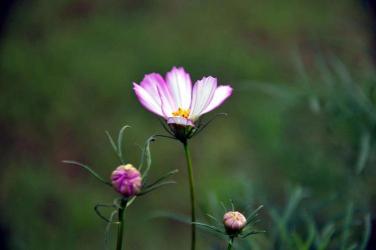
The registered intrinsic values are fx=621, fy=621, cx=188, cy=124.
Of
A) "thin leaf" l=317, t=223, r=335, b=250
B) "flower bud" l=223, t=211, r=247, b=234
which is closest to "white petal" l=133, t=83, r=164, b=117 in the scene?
"flower bud" l=223, t=211, r=247, b=234

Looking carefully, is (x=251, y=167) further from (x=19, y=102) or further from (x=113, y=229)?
(x=19, y=102)

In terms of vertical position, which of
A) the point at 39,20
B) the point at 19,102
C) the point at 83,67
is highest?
the point at 39,20

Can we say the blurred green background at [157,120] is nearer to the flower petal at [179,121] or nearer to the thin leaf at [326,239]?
the thin leaf at [326,239]

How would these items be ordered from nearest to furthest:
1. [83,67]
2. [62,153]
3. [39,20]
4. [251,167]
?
[251,167]
[62,153]
[83,67]
[39,20]

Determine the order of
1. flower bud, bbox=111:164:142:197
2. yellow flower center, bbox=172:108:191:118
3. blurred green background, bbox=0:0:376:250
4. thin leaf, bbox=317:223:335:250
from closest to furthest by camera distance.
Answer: flower bud, bbox=111:164:142:197 < yellow flower center, bbox=172:108:191:118 < thin leaf, bbox=317:223:335:250 < blurred green background, bbox=0:0:376:250

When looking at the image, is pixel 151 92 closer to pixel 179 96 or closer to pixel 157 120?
pixel 179 96

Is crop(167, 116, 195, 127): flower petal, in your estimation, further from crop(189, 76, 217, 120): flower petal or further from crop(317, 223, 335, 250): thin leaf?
crop(317, 223, 335, 250): thin leaf

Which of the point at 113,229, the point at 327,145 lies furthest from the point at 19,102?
the point at 327,145

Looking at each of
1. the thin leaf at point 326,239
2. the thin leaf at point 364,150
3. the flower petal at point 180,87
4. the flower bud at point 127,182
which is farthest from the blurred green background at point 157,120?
the flower bud at point 127,182
